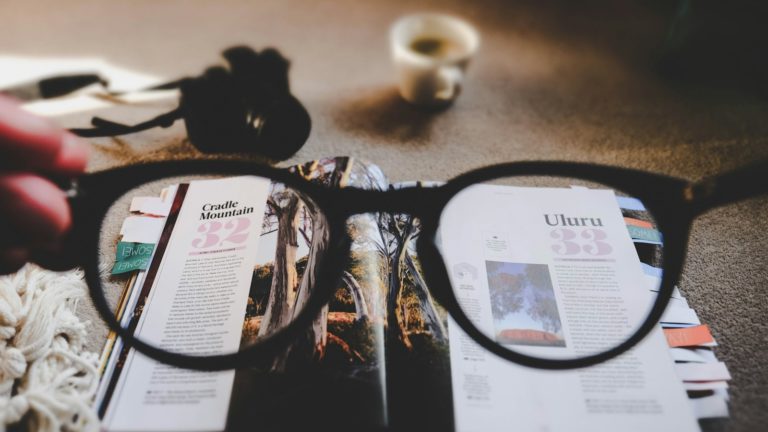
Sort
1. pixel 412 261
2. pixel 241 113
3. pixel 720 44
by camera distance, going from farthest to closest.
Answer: pixel 720 44, pixel 241 113, pixel 412 261

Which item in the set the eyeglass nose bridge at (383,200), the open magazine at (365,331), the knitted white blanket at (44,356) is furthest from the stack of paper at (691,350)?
the knitted white blanket at (44,356)

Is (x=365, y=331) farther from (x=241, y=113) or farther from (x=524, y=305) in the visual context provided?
→ (x=241, y=113)

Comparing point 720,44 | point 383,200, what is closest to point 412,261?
point 383,200

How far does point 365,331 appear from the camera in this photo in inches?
16.1

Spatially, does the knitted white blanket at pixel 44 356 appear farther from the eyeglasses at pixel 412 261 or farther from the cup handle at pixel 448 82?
the cup handle at pixel 448 82

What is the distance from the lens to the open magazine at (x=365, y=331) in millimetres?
375

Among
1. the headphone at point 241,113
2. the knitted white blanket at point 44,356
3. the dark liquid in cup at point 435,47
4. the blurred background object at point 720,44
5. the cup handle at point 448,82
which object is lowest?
the knitted white blanket at point 44,356

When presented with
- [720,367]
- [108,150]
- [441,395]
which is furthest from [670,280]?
[108,150]

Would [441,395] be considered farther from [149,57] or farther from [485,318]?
[149,57]

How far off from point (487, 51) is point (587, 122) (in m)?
0.21

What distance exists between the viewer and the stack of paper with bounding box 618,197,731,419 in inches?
15.2

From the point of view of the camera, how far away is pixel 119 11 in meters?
0.80

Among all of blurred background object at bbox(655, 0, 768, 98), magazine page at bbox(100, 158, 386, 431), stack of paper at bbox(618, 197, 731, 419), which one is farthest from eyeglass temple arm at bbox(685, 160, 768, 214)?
blurred background object at bbox(655, 0, 768, 98)

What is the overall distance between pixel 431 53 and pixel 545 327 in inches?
14.7
